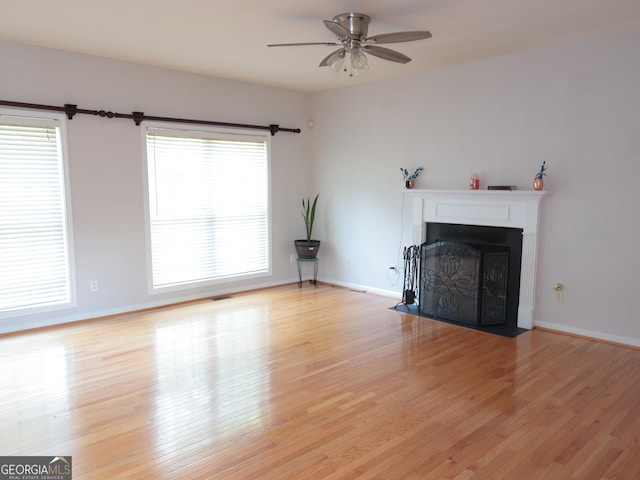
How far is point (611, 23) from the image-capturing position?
361 cm

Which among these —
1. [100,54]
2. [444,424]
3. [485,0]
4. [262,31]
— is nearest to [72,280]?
[100,54]

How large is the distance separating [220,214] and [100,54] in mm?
2115

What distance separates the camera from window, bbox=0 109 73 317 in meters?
4.20

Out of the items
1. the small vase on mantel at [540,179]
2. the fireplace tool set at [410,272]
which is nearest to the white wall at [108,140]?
the fireplace tool set at [410,272]

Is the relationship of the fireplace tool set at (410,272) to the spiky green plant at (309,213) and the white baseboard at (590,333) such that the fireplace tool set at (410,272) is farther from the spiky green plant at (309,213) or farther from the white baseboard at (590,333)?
the spiky green plant at (309,213)

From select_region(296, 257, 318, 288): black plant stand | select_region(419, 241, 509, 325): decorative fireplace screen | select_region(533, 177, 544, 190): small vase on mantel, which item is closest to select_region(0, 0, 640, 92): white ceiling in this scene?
select_region(533, 177, 544, 190): small vase on mantel

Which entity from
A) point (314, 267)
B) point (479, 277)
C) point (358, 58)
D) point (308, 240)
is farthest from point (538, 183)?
point (314, 267)

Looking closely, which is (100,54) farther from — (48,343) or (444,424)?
(444,424)

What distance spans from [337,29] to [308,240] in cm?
353

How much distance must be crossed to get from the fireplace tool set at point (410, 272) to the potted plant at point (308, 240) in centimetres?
131

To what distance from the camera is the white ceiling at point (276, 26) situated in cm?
324

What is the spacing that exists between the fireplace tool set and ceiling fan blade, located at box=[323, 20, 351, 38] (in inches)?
103

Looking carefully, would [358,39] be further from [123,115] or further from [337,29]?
[123,115]

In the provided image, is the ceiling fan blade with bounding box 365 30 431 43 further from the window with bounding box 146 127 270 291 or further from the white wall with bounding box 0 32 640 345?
the window with bounding box 146 127 270 291
